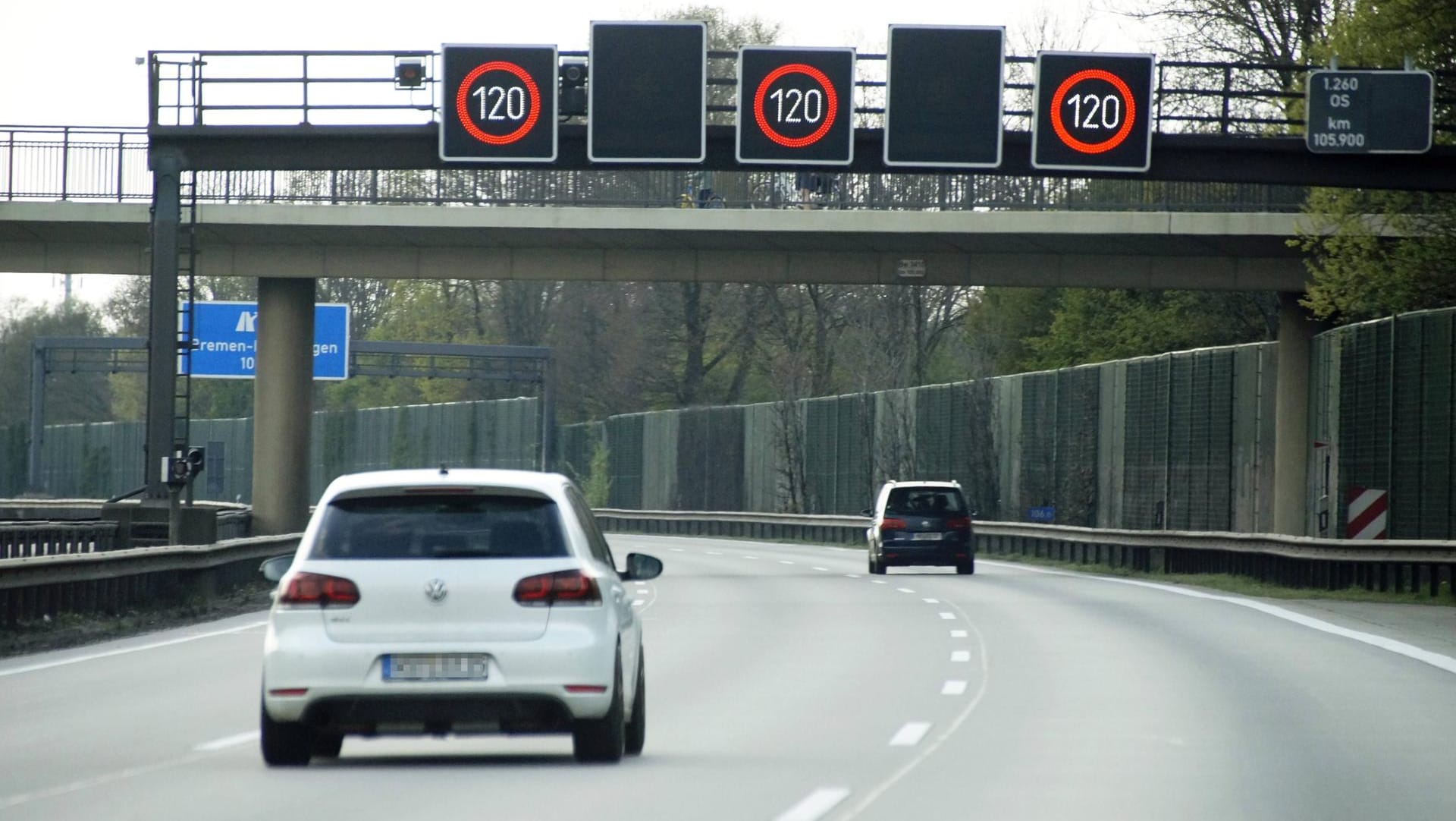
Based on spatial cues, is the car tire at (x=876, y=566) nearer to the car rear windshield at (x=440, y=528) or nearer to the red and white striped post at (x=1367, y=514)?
the red and white striped post at (x=1367, y=514)

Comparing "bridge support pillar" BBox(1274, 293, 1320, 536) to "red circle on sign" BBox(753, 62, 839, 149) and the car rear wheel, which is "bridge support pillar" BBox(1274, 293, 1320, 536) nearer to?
"red circle on sign" BBox(753, 62, 839, 149)

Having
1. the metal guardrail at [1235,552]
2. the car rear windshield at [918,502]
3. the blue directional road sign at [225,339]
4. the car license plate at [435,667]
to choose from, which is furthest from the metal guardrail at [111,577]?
the blue directional road sign at [225,339]

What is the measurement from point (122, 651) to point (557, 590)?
9561mm

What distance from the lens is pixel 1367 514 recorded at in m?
30.8

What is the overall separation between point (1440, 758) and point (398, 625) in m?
5.13

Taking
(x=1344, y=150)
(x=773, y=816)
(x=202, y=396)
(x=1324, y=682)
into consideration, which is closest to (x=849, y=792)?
(x=773, y=816)

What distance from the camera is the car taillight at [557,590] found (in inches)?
414

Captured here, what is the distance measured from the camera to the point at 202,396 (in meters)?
122

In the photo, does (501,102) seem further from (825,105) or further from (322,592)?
(322,592)

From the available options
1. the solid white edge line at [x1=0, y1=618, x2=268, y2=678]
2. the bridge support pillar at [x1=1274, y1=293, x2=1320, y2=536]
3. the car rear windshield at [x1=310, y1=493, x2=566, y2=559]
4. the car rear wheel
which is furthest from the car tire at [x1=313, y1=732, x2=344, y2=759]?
the bridge support pillar at [x1=1274, y1=293, x2=1320, y2=536]

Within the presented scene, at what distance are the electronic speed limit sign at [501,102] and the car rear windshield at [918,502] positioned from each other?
11.3m

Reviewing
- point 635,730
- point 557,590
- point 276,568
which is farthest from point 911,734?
point 276,568

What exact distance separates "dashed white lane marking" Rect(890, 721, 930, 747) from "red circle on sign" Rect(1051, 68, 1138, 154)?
1635cm

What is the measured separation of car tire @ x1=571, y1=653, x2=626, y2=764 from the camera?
10680 millimetres
